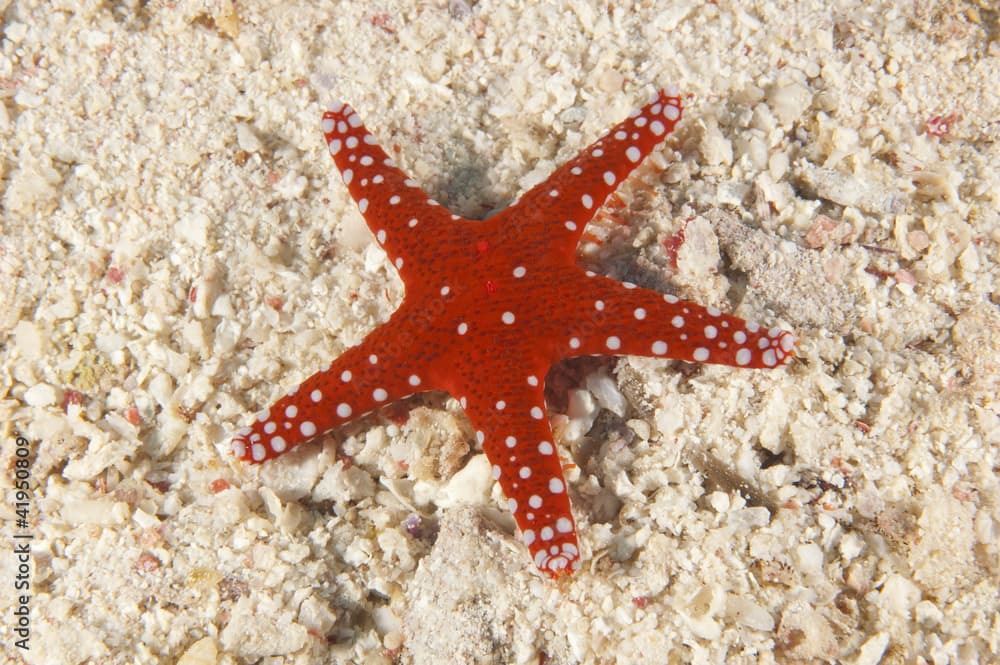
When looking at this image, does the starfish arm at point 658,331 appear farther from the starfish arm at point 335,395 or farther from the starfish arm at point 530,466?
the starfish arm at point 335,395

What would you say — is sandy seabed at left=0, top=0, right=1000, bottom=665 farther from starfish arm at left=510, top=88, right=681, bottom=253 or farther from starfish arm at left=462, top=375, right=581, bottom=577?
starfish arm at left=510, top=88, right=681, bottom=253

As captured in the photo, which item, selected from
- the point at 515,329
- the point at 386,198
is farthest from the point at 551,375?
the point at 386,198

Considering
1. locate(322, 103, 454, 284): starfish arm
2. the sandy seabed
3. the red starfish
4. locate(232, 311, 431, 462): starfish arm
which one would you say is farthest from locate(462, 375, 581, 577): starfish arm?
locate(322, 103, 454, 284): starfish arm

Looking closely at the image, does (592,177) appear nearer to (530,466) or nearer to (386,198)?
(386,198)

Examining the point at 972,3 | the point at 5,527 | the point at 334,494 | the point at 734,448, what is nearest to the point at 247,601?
the point at 334,494

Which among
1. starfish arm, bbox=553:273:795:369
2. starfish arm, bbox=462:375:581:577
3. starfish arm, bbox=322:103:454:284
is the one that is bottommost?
starfish arm, bbox=462:375:581:577

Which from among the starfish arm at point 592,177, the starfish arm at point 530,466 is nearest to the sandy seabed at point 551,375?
the starfish arm at point 530,466
